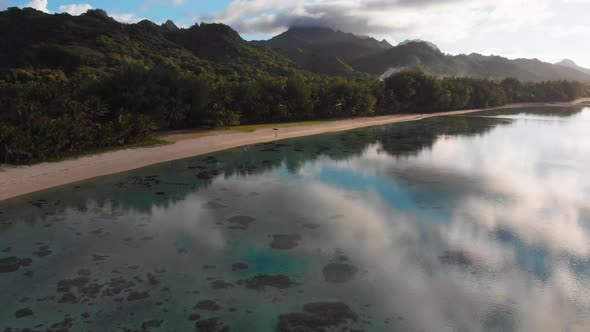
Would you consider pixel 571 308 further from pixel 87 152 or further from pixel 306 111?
pixel 306 111

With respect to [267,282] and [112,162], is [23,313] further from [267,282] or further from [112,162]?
[112,162]

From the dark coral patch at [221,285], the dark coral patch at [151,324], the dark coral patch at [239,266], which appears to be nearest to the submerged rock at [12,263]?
the dark coral patch at [151,324]

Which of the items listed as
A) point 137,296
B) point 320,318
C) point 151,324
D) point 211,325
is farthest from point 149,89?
point 320,318

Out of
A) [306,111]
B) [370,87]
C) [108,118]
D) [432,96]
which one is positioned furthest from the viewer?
[432,96]

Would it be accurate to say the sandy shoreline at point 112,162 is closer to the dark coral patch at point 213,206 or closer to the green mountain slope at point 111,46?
the dark coral patch at point 213,206

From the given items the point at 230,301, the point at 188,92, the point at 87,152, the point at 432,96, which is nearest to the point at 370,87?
the point at 432,96

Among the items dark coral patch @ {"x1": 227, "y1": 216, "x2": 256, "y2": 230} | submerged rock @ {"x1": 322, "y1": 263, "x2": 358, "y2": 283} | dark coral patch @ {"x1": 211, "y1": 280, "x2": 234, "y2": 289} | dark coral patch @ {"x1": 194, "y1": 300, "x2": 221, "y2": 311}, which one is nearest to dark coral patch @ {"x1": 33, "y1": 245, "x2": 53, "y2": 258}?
dark coral patch @ {"x1": 211, "y1": 280, "x2": 234, "y2": 289}
